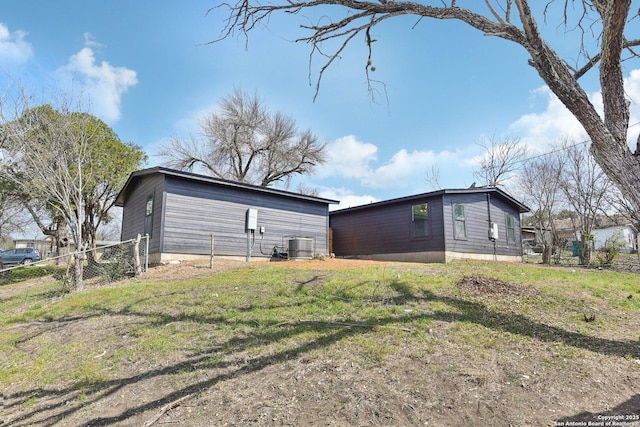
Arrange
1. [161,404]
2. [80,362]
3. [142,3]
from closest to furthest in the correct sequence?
[161,404]
[80,362]
[142,3]

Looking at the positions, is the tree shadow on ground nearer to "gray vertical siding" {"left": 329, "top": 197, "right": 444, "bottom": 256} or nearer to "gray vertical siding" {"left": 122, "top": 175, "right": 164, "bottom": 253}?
"gray vertical siding" {"left": 122, "top": 175, "right": 164, "bottom": 253}

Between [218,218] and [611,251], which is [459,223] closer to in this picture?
[611,251]

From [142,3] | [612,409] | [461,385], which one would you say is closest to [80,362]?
[461,385]

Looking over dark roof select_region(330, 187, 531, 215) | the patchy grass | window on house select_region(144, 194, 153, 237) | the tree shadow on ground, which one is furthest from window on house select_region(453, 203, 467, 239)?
window on house select_region(144, 194, 153, 237)

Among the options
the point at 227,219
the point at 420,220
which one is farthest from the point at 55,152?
→ the point at 420,220

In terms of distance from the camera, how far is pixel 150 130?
561 inches

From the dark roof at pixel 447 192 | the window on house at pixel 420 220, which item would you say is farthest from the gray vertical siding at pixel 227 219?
the window on house at pixel 420 220

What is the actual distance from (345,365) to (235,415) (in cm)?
119

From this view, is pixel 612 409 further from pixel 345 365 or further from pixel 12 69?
pixel 12 69

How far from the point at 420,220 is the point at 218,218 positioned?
836cm

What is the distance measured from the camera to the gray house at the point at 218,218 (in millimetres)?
11703

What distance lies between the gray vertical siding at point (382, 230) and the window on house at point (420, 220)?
0.16 meters

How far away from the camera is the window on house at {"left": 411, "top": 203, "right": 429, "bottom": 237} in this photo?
1461 centimetres

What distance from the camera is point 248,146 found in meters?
24.5
